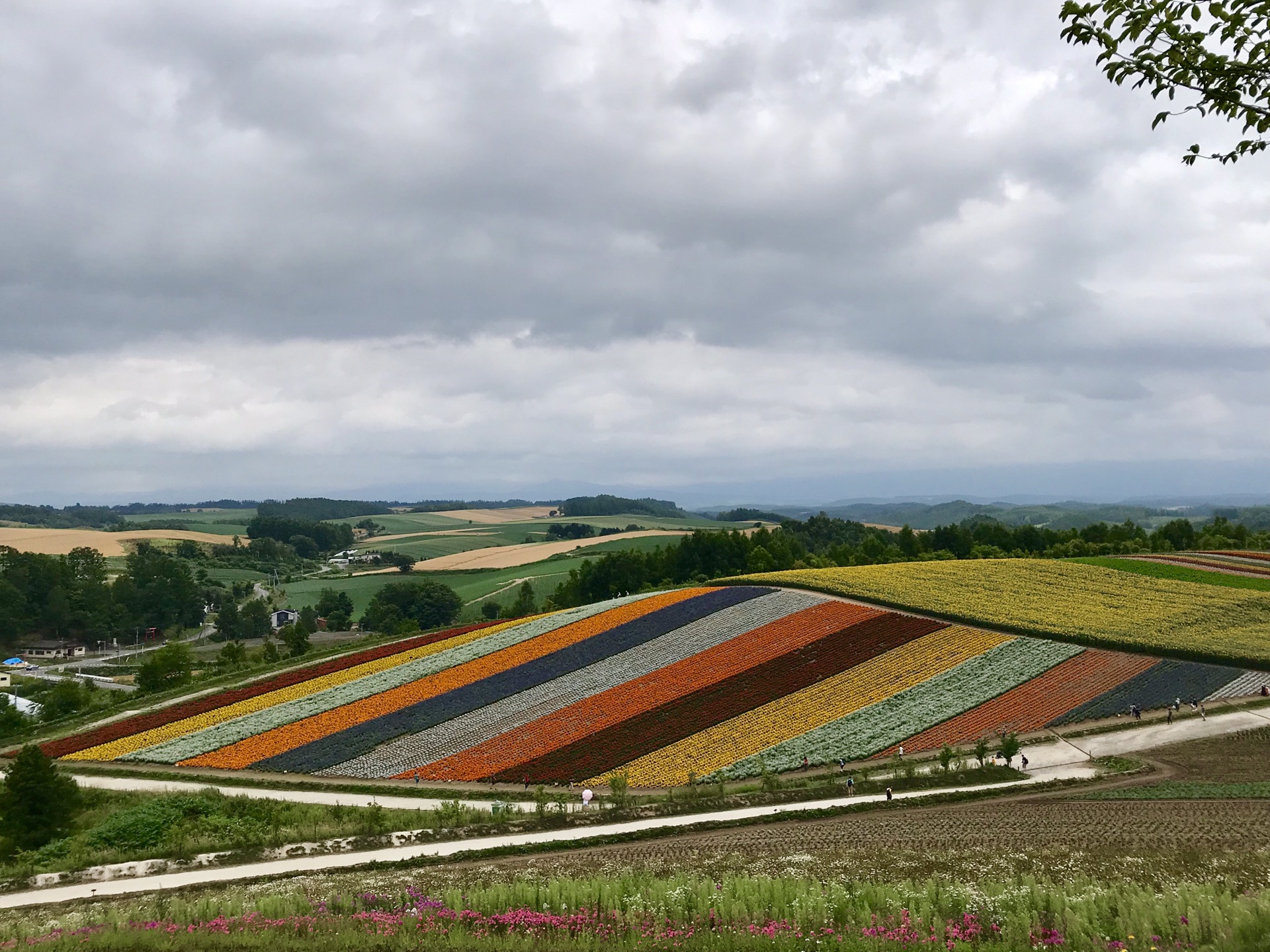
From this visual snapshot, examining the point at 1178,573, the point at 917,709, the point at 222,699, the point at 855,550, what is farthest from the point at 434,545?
the point at 917,709

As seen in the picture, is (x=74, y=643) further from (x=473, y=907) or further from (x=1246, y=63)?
(x=1246, y=63)

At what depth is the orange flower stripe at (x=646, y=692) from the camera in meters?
32.9

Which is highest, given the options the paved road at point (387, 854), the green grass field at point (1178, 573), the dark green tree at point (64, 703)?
the green grass field at point (1178, 573)

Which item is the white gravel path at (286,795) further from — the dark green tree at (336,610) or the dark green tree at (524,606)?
the dark green tree at (336,610)

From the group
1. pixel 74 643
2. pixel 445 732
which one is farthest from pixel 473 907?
pixel 74 643

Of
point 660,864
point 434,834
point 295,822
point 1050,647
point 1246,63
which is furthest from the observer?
point 1050,647

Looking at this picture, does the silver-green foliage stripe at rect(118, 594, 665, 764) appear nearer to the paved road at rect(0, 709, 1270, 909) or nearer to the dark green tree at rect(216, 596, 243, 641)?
the paved road at rect(0, 709, 1270, 909)

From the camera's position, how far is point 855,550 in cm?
8556

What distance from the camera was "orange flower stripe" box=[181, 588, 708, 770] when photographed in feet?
117

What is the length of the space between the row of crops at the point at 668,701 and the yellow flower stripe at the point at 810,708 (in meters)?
0.10

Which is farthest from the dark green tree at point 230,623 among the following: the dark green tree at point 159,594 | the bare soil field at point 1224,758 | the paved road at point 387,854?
the bare soil field at point 1224,758

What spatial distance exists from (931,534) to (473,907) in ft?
285

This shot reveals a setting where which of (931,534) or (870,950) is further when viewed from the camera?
(931,534)

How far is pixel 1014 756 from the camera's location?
2995 cm
